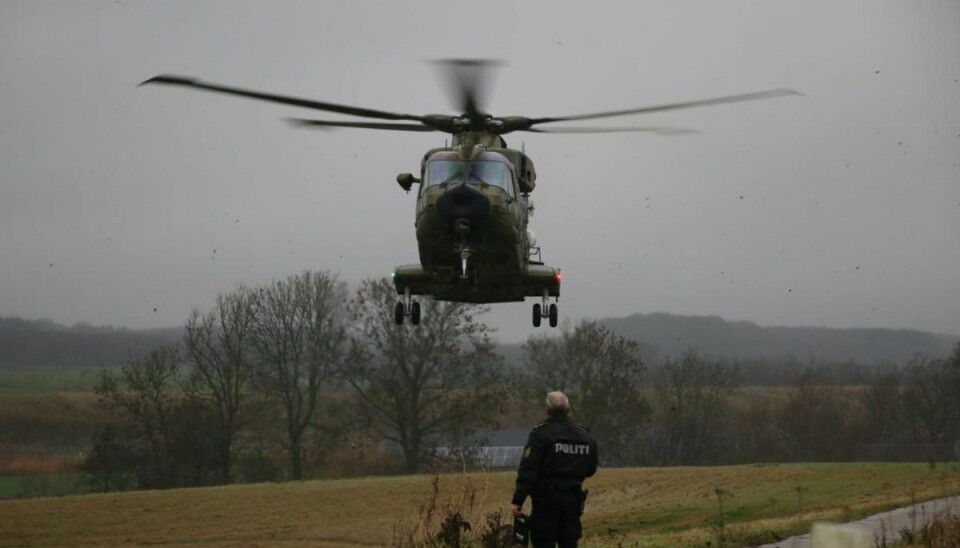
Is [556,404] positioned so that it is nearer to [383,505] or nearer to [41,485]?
[383,505]

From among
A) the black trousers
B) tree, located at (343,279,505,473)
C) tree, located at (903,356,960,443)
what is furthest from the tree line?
the black trousers

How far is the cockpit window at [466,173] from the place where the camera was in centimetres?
2088

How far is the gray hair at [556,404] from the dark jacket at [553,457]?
0.17 feet

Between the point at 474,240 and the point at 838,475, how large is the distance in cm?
2339

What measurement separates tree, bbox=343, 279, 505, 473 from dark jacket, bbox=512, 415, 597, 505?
5477cm

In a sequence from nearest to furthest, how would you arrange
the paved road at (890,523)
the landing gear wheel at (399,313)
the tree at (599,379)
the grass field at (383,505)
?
the paved road at (890,523), the landing gear wheel at (399,313), the grass field at (383,505), the tree at (599,379)

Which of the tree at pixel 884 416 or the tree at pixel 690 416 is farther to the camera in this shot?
the tree at pixel 884 416

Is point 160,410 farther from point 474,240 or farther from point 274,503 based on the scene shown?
point 474,240

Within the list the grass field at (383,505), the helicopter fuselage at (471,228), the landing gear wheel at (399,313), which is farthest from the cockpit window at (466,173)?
the grass field at (383,505)

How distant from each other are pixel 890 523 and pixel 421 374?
53.0 m

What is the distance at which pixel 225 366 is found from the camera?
68.8 meters

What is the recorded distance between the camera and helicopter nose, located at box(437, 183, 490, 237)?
20.1 meters

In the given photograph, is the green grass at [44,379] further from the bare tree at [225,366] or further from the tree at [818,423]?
the tree at [818,423]

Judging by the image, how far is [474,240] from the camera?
20531mm
